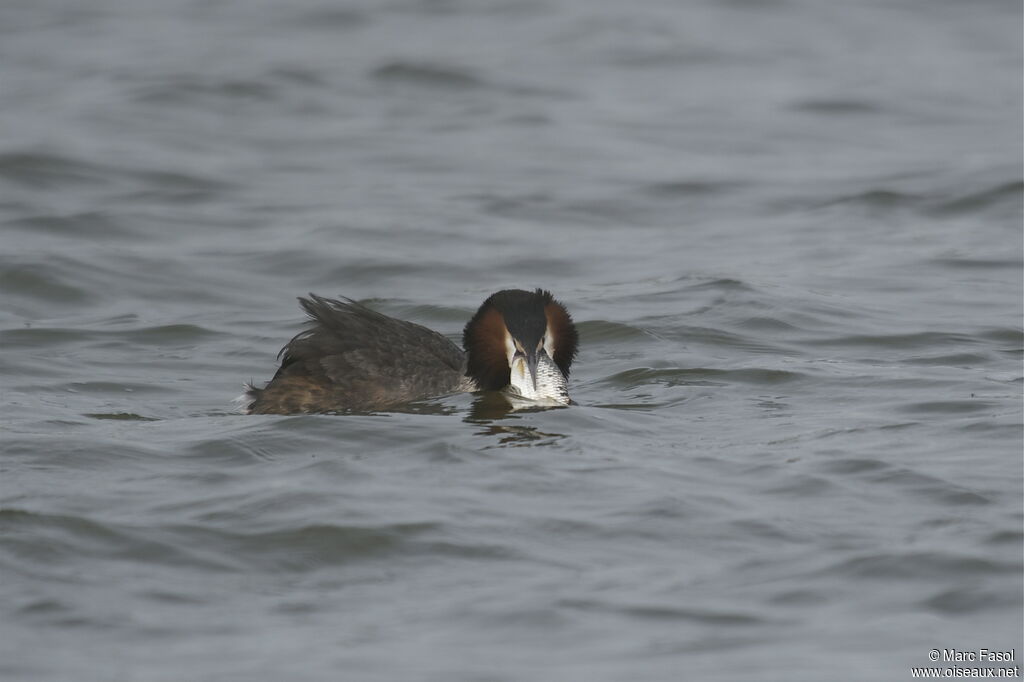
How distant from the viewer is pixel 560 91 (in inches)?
780

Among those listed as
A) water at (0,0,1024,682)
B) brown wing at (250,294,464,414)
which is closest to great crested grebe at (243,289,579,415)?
brown wing at (250,294,464,414)

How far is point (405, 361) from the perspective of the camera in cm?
896

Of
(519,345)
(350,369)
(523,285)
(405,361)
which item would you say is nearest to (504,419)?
(519,345)

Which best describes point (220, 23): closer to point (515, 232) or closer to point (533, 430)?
point (515, 232)

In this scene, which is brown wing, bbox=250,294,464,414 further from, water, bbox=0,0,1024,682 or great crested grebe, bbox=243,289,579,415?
water, bbox=0,0,1024,682

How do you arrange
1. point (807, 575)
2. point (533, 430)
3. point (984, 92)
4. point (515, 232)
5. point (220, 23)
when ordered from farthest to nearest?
1. point (220, 23)
2. point (984, 92)
3. point (515, 232)
4. point (533, 430)
5. point (807, 575)

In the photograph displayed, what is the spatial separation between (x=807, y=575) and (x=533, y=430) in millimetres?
2448

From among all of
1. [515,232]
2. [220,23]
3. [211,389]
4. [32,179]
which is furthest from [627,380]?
[220,23]

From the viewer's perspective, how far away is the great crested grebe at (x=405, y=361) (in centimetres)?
874

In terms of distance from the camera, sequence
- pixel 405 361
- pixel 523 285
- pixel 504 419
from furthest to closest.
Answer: pixel 523 285 < pixel 405 361 < pixel 504 419

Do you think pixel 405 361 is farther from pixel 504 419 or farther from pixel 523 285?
pixel 523 285

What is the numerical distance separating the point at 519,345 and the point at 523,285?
3957 millimetres

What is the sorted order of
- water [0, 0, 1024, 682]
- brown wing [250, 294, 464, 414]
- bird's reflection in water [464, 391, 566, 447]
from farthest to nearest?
1. brown wing [250, 294, 464, 414]
2. bird's reflection in water [464, 391, 566, 447]
3. water [0, 0, 1024, 682]

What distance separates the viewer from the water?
605 centimetres
